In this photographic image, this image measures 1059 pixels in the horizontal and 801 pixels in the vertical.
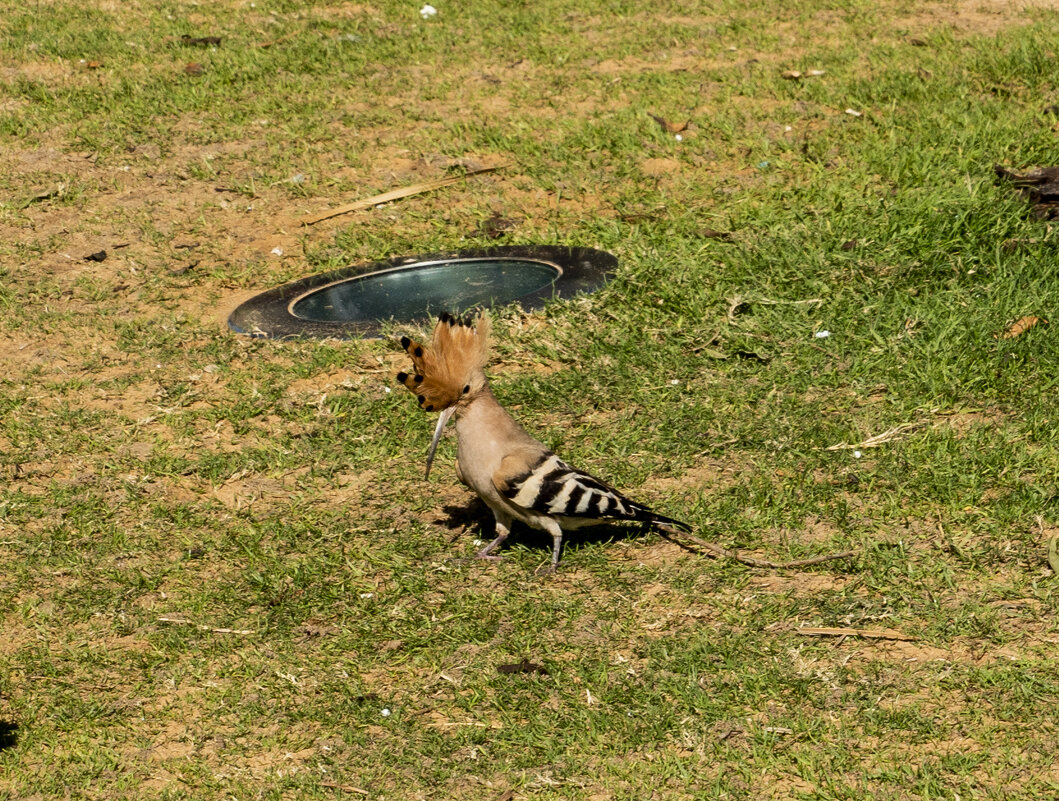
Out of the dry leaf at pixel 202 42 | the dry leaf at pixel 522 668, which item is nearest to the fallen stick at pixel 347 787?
the dry leaf at pixel 522 668

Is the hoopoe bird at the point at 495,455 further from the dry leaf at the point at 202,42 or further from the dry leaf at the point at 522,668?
the dry leaf at the point at 202,42

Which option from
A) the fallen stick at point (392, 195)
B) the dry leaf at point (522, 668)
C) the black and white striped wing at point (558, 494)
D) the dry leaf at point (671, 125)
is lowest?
the dry leaf at point (522, 668)

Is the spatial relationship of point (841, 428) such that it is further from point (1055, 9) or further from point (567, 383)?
point (1055, 9)

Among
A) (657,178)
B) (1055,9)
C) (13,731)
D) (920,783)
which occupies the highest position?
(1055,9)

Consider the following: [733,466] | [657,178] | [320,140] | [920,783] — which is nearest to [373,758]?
[920,783]

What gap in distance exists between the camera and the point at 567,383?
6500mm

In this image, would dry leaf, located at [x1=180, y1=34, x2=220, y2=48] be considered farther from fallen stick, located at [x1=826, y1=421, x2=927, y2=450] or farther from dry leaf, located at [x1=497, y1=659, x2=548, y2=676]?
dry leaf, located at [x1=497, y1=659, x2=548, y2=676]

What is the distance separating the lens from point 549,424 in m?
6.23

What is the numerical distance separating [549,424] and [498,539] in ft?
3.57

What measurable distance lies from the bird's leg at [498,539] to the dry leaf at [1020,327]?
289cm

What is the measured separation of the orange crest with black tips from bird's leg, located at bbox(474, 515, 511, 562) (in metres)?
0.56

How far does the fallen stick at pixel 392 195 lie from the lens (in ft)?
27.4

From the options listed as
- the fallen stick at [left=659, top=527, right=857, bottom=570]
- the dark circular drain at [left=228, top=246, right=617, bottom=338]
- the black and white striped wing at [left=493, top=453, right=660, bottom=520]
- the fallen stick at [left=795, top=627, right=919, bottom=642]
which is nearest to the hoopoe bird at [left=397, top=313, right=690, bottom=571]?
the black and white striped wing at [left=493, top=453, right=660, bottom=520]

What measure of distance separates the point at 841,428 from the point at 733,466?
59 cm
